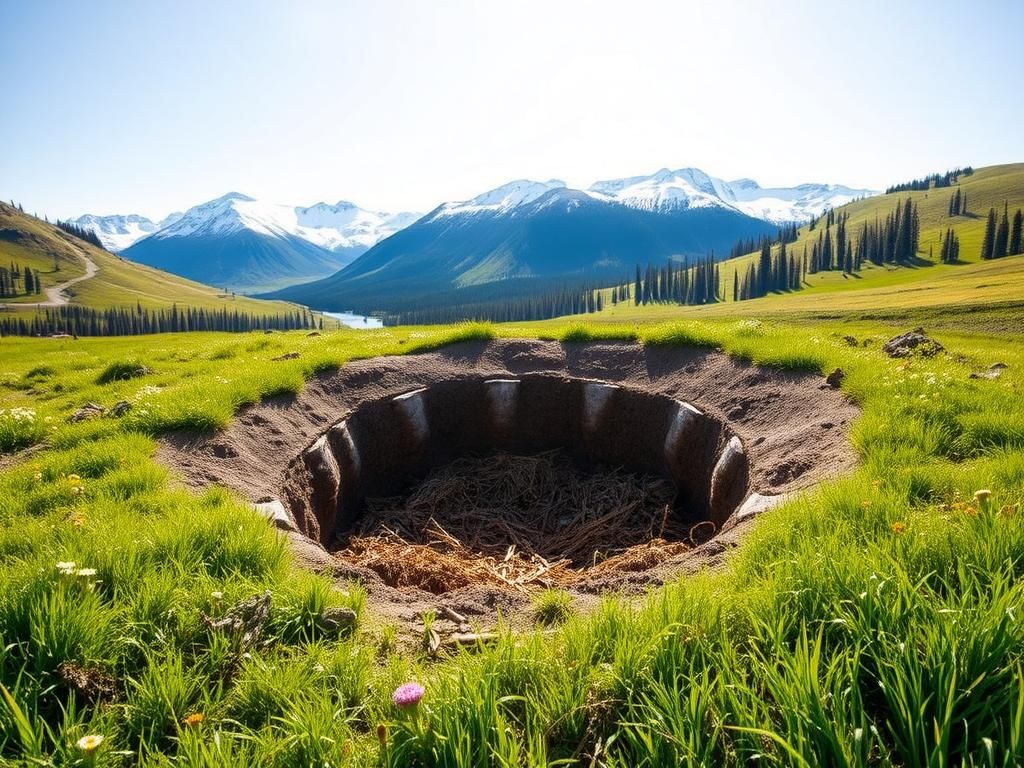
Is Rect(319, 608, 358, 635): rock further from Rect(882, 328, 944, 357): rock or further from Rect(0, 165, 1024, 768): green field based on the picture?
Rect(882, 328, 944, 357): rock

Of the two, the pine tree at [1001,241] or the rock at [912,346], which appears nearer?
the rock at [912,346]

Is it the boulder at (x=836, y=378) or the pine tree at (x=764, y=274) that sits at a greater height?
Result: the pine tree at (x=764, y=274)

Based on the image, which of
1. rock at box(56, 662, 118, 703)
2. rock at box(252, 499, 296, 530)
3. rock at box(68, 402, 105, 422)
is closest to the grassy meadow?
rock at box(56, 662, 118, 703)

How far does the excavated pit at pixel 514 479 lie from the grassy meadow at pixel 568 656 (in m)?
3.15

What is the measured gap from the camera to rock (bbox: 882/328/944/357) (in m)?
11.2

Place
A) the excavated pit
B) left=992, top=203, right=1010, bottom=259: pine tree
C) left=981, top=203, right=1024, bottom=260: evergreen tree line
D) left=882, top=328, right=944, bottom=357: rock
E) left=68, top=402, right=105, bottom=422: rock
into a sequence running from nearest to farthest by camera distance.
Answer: the excavated pit < left=68, top=402, right=105, bottom=422: rock < left=882, top=328, right=944, bottom=357: rock < left=981, top=203, right=1024, bottom=260: evergreen tree line < left=992, top=203, right=1010, bottom=259: pine tree

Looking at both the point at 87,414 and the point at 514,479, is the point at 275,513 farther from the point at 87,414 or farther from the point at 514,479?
the point at 514,479

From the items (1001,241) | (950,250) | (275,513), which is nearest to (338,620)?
(275,513)

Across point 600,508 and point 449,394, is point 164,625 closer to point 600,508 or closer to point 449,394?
point 600,508

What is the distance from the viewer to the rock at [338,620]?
404 cm

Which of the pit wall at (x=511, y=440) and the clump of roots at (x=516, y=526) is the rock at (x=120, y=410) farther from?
the clump of roots at (x=516, y=526)

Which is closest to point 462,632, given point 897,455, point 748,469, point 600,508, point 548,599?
point 548,599

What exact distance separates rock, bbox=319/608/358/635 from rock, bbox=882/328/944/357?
11.7m

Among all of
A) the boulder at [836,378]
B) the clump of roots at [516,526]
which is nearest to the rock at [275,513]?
the clump of roots at [516,526]
